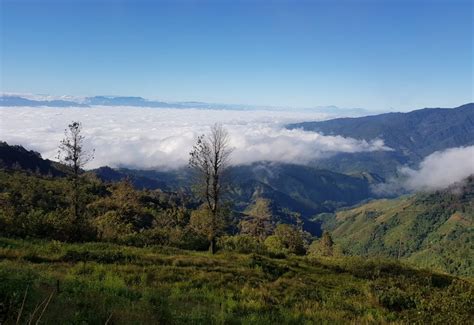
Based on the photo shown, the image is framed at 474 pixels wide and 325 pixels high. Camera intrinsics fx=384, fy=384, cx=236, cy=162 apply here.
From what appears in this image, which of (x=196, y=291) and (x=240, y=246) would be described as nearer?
(x=196, y=291)

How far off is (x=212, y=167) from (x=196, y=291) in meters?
19.0

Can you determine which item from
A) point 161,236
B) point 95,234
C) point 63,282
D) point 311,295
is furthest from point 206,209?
point 63,282

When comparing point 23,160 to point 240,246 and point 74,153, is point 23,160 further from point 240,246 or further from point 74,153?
point 240,246

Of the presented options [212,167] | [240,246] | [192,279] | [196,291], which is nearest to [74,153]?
[212,167]

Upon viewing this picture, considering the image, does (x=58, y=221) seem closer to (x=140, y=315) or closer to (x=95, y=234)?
(x=95, y=234)

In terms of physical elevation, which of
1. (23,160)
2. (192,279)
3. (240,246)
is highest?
(192,279)

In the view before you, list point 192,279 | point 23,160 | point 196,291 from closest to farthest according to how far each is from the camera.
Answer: point 196,291, point 192,279, point 23,160

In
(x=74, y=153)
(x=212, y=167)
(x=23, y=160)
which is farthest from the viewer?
(x=23, y=160)

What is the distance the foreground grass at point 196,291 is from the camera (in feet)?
26.9

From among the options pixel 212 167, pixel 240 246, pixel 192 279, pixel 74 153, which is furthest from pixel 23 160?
Answer: pixel 192 279

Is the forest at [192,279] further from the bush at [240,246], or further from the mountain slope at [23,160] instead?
the mountain slope at [23,160]

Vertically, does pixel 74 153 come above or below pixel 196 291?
above

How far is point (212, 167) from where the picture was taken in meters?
32.6

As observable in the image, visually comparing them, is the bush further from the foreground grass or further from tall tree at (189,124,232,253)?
the foreground grass
